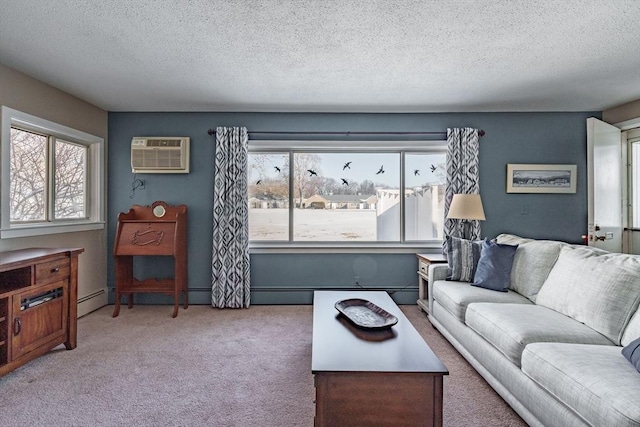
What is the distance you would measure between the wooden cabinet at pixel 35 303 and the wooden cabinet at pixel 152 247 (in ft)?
2.63

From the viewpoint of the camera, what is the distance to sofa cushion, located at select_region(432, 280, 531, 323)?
282 cm

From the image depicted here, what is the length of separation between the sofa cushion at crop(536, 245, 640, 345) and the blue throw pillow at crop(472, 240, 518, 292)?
1.23 feet

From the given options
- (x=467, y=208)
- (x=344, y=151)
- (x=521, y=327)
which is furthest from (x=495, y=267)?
(x=344, y=151)

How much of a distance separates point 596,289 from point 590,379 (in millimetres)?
885

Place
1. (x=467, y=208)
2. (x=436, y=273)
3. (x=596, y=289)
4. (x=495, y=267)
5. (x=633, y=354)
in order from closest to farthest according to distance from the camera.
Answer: (x=633, y=354), (x=596, y=289), (x=495, y=267), (x=436, y=273), (x=467, y=208)

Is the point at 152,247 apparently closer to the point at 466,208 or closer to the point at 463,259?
the point at 463,259

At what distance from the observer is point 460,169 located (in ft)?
13.9

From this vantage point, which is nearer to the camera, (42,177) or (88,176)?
(42,177)

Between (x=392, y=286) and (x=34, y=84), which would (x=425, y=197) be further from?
(x=34, y=84)

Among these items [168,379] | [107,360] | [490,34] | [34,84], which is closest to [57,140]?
[34,84]

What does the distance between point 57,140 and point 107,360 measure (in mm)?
2363

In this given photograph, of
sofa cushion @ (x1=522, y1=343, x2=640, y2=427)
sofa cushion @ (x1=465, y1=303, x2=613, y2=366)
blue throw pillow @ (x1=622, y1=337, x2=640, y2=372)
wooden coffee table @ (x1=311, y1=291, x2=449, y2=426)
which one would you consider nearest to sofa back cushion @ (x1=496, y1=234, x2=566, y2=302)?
sofa cushion @ (x1=465, y1=303, x2=613, y2=366)

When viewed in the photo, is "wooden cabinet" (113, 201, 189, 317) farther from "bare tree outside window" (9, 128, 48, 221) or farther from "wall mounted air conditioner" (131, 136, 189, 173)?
"bare tree outside window" (9, 128, 48, 221)

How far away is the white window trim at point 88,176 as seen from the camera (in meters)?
2.96
